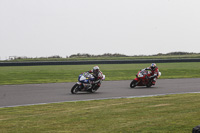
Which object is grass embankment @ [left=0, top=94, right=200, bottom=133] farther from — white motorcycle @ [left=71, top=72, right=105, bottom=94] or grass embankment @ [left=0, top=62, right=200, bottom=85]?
grass embankment @ [left=0, top=62, right=200, bottom=85]

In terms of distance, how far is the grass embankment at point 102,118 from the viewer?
835cm

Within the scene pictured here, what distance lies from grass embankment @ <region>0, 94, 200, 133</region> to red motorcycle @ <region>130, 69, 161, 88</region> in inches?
319

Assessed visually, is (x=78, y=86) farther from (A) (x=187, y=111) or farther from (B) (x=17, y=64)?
(B) (x=17, y=64)

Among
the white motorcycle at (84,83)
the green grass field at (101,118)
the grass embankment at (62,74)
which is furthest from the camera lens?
the grass embankment at (62,74)

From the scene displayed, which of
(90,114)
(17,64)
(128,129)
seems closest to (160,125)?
(128,129)

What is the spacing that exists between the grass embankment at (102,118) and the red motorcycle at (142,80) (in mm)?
8090

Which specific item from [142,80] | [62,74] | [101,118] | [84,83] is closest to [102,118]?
[101,118]

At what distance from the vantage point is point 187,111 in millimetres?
10602

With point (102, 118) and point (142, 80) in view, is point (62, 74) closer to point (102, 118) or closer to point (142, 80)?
point (142, 80)

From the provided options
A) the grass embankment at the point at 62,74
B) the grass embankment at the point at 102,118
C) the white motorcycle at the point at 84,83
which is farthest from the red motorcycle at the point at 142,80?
the grass embankment at the point at 102,118

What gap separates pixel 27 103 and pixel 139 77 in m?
8.39

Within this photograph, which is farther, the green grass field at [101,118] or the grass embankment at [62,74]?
the grass embankment at [62,74]

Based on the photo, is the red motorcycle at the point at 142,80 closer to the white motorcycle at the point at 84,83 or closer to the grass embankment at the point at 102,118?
the white motorcycle at the point at 84,83

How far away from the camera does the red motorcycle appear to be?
2109 cm
